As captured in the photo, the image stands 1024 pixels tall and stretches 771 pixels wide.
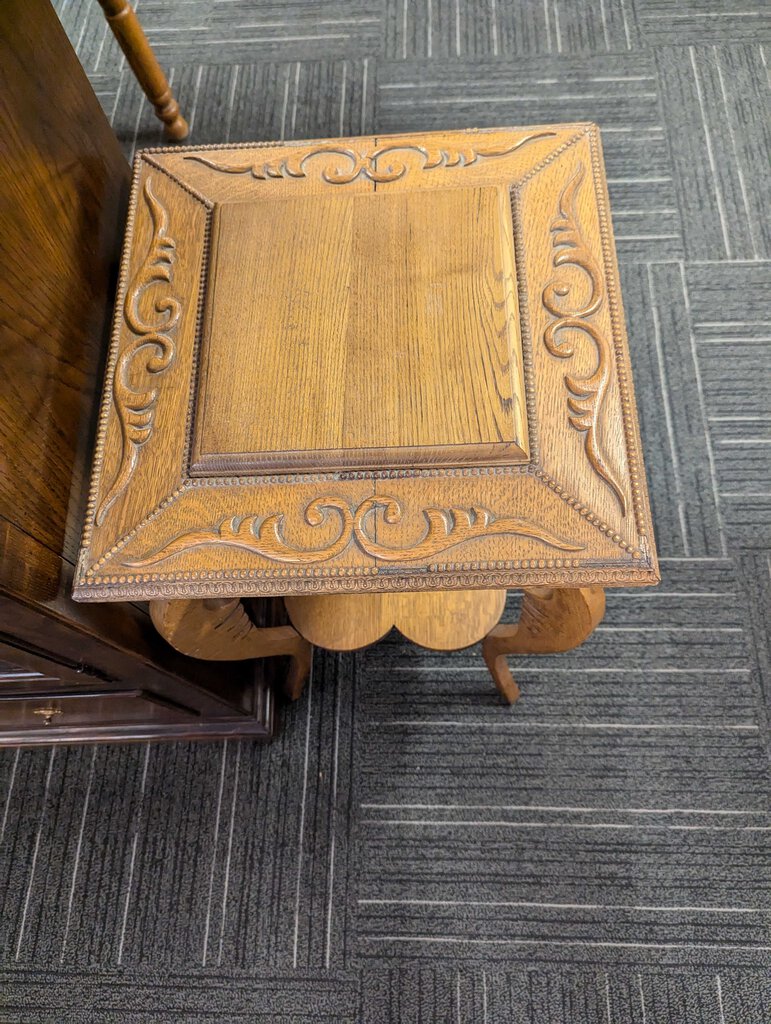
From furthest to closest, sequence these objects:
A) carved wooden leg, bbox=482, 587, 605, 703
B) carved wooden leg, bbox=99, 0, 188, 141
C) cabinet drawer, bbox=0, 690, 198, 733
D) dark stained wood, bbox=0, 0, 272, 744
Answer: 1. carved wooden leg, bbox=99, 0, 188, 141
2. cabinet drawer, bbox=0, 690, 198, 733
3. carved wooden leg, bbox=482, 587, 605, 703
4. dark stained wood, bbox=0, 0, 272, 744

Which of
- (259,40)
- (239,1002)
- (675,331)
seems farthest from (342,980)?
(259,40)

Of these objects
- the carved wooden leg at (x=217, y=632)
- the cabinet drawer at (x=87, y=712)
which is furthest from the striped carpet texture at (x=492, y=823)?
the carved wooden leg at (x=217, y=632)

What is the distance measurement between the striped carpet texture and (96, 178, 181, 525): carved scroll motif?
0.52 m

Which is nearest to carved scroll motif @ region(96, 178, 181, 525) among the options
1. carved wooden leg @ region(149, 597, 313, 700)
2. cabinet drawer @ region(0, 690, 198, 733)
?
carved wooden leg @ region(149, 597, 313, 700)

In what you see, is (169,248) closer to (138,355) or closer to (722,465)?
(138,355)

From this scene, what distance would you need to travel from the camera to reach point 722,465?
108cm

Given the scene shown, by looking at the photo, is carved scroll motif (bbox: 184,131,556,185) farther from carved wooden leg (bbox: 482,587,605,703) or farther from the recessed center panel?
carved wooden leg (bbox: 482,587,605,703)

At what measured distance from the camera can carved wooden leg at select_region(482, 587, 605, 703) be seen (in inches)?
25.8

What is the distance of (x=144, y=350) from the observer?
2.00 feet

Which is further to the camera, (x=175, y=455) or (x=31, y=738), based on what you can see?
(x=31, y=738)

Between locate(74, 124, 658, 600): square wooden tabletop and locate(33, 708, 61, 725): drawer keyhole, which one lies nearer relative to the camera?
locate(74, 124, 658, 600): square wooden tabletop

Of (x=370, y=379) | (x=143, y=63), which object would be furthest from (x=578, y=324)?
(x=143, y=63)

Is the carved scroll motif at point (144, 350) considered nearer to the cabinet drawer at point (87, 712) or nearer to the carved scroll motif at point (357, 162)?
the carved scroll motif at point (357, 162)

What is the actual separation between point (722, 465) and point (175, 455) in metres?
0.85
